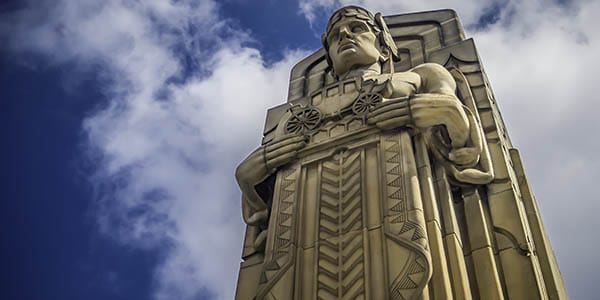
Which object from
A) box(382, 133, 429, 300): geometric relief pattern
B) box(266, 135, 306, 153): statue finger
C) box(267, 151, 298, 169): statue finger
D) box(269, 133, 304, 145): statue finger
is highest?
box(269, 133, 304, 145): statue finger

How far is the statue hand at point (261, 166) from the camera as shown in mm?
7418

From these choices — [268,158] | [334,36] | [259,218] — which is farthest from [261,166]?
[334,36]

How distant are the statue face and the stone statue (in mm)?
23

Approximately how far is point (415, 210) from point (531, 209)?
92.5 inches

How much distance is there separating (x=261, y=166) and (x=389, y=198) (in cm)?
217

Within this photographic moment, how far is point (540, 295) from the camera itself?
220 inches

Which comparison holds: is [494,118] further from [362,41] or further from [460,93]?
[362,41]

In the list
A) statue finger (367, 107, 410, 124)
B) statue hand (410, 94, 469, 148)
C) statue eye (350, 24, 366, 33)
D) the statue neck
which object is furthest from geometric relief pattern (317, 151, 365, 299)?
statue eye (350, 24, 366, 33)

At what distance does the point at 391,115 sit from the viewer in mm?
6863

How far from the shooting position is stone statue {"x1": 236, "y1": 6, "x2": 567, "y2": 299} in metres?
5.46

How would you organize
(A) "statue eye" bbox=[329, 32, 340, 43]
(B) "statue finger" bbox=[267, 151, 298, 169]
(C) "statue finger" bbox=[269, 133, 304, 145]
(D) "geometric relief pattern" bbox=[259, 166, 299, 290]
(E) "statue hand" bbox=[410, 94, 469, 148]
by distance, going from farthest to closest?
(A) "statue eye" bbox=[329, 32, 340, 43] → (C) "statue finger" bbox=[269, 133, 304, 145] → (B) "statue finger" bbox=[267, 151, 298, 169] → (E) "statue hand" bbox=[410, 94, 469, 148] → (D) "geometric relief pattern" bbox=[259, 166, 299, 290]

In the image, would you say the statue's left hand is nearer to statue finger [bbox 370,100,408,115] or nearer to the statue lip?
statue finger [bbox 370,100,408,115]

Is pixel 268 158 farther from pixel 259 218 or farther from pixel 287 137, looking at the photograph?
pixel 259 218

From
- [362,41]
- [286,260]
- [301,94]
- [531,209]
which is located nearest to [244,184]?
[286,260]
